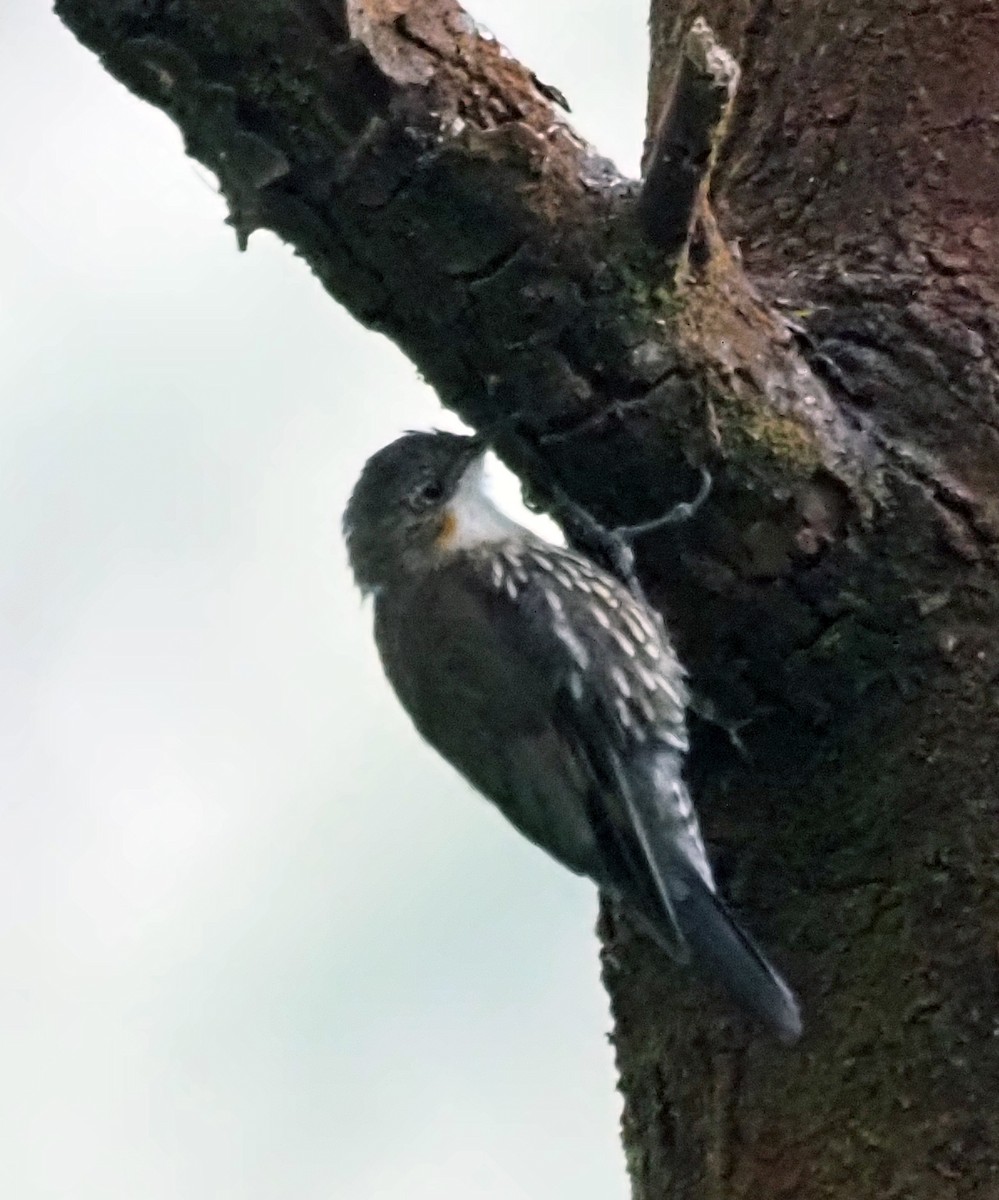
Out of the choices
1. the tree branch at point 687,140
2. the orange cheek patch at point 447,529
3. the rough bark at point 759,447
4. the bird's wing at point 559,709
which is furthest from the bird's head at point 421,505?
the tree branch at point 687,140

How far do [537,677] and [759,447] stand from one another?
93cm

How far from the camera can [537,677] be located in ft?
11.7

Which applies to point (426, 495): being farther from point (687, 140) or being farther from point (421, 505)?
point (687, 140)

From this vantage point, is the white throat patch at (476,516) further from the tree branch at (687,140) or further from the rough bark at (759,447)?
the tree branch at (687,140)

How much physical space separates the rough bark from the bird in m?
0.17

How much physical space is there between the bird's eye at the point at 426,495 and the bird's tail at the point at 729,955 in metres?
1.16

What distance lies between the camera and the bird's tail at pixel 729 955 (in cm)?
277

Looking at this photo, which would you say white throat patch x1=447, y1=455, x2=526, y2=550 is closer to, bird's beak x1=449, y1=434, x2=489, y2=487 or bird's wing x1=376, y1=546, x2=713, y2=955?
bird's beak x1=449, y1=434, x2=489, y2=487

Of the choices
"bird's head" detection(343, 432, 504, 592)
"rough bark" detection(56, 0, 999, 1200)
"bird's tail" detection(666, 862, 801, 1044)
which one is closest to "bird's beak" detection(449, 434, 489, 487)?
"bird's head" detection(343, 432, 504, 592)

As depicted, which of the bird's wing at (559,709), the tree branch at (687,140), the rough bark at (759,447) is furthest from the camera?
the bird's wing at (559,709)

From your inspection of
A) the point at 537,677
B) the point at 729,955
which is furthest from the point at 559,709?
the point at 729,955

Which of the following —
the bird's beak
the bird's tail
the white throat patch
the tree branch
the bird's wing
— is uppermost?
the tree branch

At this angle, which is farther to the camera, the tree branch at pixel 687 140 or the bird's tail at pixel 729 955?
the bird's tail at pixel 729 955

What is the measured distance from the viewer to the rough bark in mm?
2537
